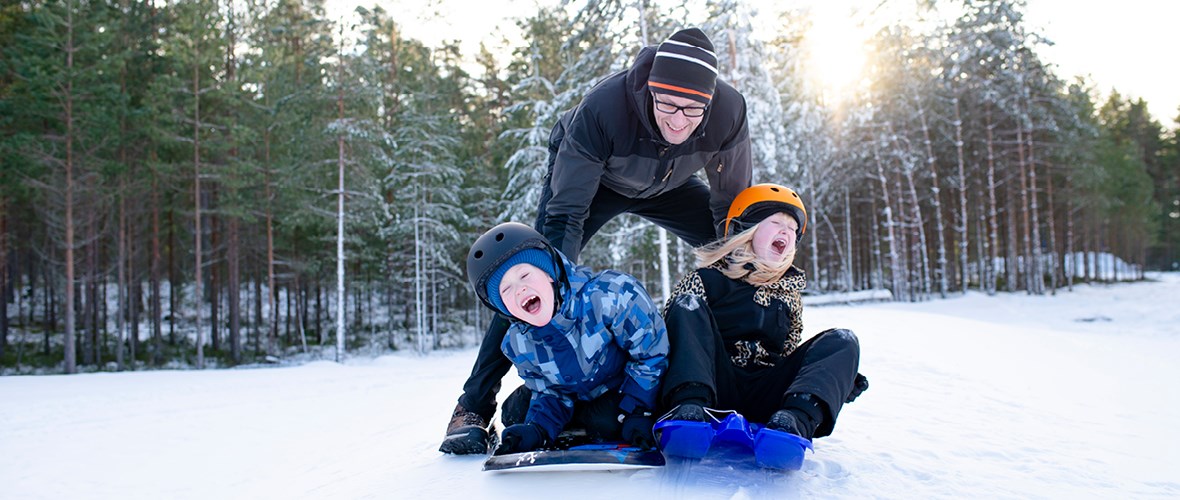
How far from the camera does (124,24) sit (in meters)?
19.3

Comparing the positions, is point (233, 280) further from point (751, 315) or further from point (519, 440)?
point (751, 315)

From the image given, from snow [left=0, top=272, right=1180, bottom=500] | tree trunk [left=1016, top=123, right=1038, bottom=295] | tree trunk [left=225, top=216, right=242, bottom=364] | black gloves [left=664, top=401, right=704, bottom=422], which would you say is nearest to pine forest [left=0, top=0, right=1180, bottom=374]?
tree trunk [left=225, top=216, right=242, bottom=364]

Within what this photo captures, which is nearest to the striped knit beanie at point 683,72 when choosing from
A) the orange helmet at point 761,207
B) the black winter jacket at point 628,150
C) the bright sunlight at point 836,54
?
the black winter jacket at point 628,150

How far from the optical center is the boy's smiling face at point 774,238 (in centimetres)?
268

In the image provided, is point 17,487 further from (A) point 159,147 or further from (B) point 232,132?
(A) point 159,147

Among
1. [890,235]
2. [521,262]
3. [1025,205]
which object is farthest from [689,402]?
[1025,205]

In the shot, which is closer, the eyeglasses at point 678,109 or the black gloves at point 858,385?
the black gloves at point 858,385

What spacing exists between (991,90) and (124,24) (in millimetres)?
28123

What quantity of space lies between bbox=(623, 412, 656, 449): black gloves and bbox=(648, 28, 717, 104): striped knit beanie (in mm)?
1265

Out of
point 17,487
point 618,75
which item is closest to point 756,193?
point 618,75

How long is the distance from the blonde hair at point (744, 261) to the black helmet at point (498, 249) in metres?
0.81

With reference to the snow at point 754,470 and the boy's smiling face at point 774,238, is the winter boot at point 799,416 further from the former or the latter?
the boy's smiling face at point 774,238

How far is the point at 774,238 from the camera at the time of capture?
2717 mm

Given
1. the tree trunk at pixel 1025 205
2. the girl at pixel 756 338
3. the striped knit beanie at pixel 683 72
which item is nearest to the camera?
the girl at pixel 756 338
